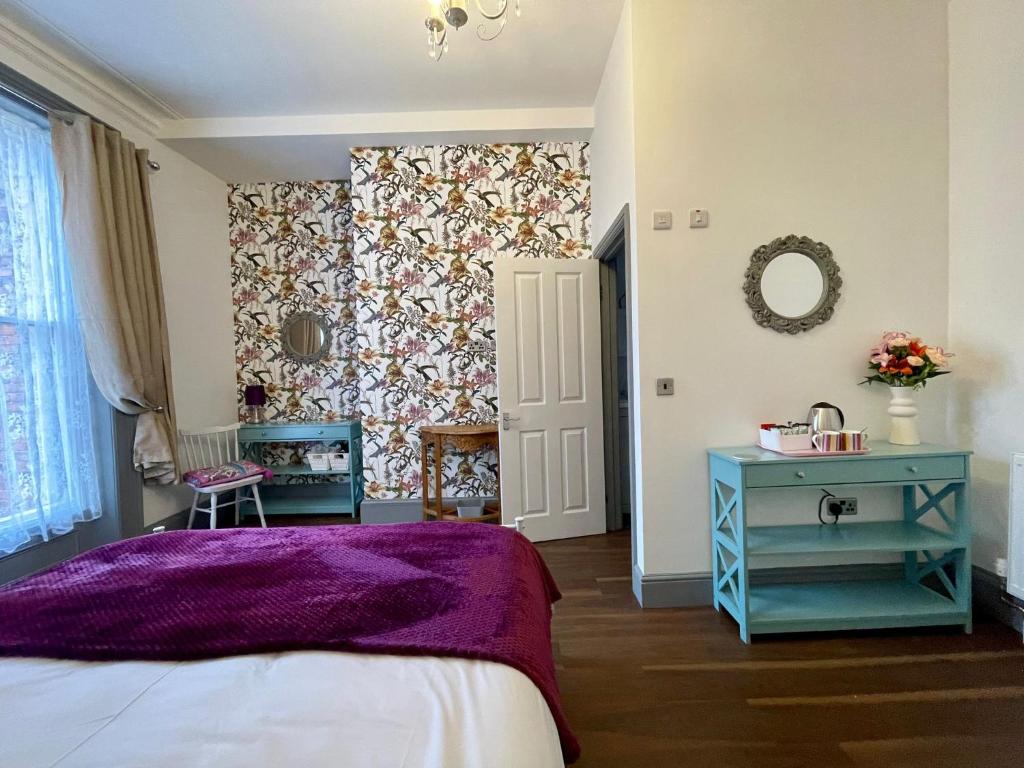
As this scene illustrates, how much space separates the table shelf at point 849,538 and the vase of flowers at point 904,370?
424mm

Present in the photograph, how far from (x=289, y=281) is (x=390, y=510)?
2.19 m

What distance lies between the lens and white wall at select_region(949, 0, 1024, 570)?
200cm

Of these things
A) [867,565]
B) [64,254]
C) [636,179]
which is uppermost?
[636,179]

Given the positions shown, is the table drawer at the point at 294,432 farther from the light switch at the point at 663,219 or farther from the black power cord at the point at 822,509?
the black power cord at the point at 822,509

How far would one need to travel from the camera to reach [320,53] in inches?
103

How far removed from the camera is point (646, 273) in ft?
7.53

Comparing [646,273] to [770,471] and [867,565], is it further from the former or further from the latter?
[867,565]

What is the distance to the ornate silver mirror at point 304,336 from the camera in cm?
400

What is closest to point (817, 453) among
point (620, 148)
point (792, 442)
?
point (792, 442)

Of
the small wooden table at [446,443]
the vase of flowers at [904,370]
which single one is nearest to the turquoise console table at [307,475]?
the small wooden table at [446,443]

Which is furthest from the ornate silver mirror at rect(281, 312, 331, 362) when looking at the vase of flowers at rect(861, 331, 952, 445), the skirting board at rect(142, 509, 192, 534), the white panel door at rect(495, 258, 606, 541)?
the vase of flowers at rect(861, 331, 952, 445)

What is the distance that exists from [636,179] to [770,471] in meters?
1.54

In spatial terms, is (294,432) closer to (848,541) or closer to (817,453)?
(817,453)

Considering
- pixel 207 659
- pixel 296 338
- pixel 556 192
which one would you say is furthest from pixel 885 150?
pixel 296 338
